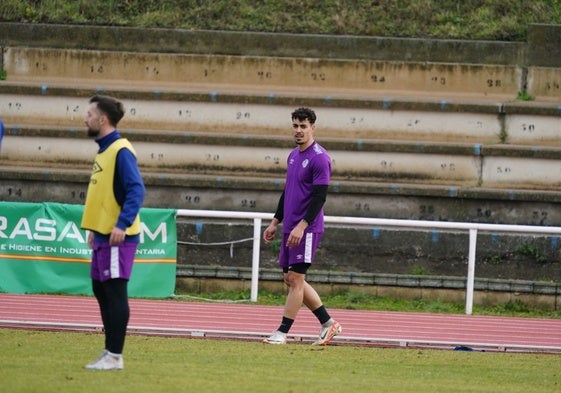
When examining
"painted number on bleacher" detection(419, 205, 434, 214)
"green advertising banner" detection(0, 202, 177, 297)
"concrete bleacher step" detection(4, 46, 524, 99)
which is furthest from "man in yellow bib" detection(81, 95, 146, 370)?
"concrete bleacher step" detection(4, 46, 524, 99)

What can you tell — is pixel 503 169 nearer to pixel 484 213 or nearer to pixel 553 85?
pixel 484 213

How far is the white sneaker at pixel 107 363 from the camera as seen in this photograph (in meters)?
8.85

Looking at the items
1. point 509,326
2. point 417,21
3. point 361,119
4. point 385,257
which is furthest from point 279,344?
point 417,21

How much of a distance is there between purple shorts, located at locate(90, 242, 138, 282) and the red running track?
3.22 metres

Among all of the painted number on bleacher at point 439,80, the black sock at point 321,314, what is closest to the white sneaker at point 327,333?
the black sock at point 321,314

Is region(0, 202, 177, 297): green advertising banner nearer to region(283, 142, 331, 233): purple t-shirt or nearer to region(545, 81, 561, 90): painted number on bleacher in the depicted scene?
region(283, 142, 331, 233): purple t-shirt

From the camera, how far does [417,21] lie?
76.2ft

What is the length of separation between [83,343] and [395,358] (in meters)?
2.76

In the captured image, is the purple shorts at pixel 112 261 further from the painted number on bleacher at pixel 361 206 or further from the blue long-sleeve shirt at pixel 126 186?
the painted number on bleacher at pixel 361 206

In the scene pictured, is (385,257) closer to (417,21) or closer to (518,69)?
(518,69)

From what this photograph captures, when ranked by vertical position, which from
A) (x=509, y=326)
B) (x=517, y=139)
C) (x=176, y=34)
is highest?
(x=176, y=34)

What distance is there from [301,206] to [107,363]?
300 cm

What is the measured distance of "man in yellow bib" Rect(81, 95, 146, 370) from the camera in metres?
8.85

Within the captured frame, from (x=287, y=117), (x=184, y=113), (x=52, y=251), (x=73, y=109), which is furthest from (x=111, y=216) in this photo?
(x=73, y=109)
